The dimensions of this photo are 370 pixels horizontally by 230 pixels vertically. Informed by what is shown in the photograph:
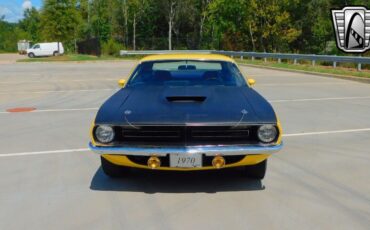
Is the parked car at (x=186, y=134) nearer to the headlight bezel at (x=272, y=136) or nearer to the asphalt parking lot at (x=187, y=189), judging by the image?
the headlight bezel at (x=272, y=136)

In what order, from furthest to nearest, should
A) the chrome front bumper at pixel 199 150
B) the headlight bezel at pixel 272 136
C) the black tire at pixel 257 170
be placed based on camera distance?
the black tire at pixel 257 170 → the headlight bezel at pixel 272 136 → the chrome front bumper at pixel 199 150

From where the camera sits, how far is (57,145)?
6875 millimetres

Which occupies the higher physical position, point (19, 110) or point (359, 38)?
point (359, 38)

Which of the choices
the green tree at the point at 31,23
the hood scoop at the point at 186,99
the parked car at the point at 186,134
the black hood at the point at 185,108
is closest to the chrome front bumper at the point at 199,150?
the parked car at the point at 186,134

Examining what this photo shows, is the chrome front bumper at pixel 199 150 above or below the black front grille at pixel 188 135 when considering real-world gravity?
below

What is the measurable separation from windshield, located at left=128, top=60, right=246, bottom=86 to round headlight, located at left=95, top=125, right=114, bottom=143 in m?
1.61

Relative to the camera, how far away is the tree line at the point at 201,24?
4333 centimetres

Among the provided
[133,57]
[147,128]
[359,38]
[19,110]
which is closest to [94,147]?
[147,128]

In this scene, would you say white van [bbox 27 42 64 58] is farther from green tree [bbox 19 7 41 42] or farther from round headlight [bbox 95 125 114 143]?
round headlight [bbox 95 125 114 143]

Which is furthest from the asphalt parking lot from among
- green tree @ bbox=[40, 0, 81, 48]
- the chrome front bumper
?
green tree @ bbox=[40, 0, 81, 48]

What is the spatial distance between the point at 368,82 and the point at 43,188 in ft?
48.3

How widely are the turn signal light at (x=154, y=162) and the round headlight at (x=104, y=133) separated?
463 mm

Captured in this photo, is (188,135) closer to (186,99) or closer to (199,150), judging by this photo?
(199,150)

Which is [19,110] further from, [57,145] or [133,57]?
[133,57]
